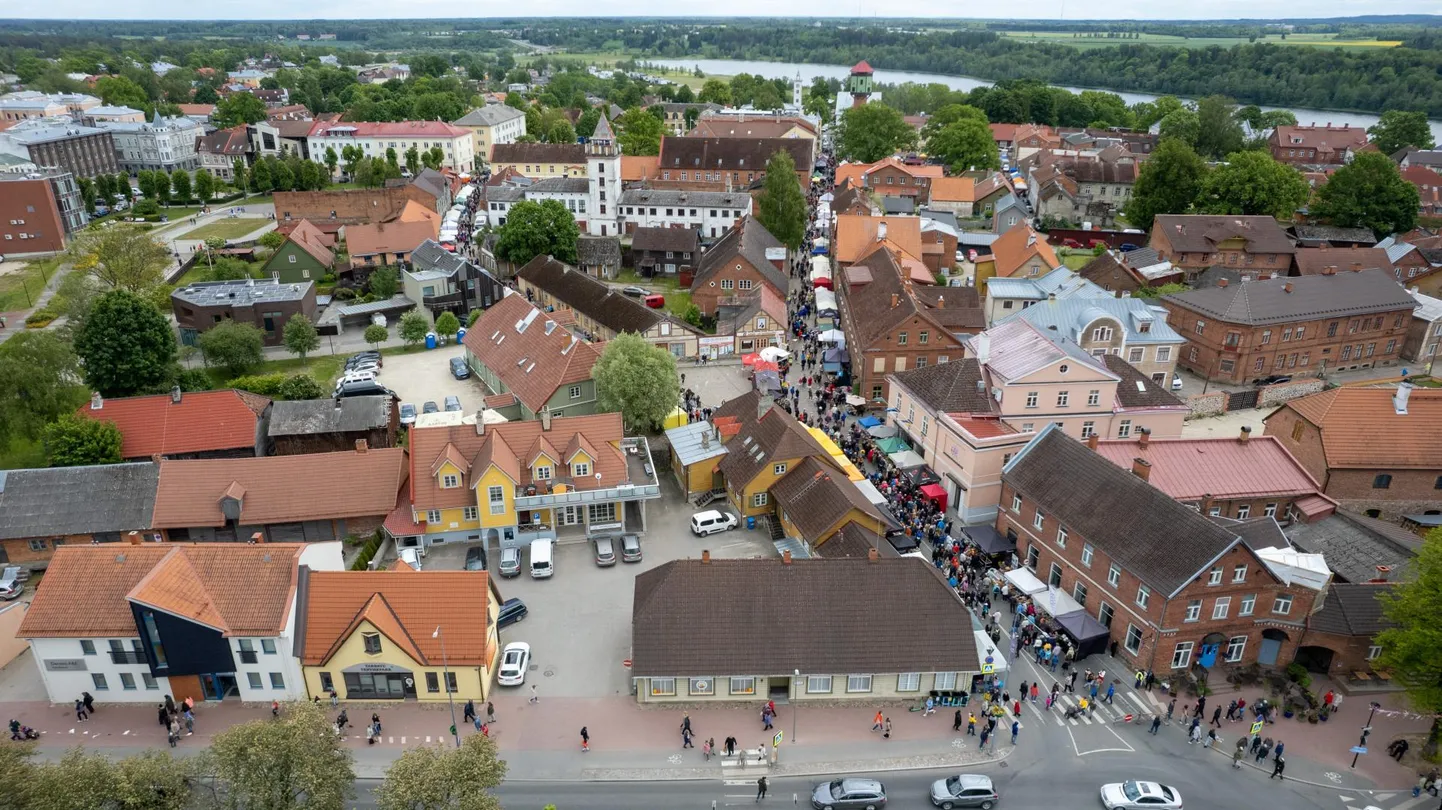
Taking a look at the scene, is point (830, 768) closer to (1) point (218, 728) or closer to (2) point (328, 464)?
(1) point (218, 728)

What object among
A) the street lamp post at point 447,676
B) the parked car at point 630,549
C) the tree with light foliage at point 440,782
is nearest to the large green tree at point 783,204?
the parked car at point 630,549

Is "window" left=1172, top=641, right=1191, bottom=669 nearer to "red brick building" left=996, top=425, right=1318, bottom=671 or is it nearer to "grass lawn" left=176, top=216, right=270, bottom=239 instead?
"red brick building" left=996, top=425, right=1318, bottom=671

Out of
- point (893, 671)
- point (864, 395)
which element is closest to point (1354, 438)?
point (864, 395)

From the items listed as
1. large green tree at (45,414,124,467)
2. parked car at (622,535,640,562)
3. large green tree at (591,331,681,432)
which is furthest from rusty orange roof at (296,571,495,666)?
large green tree at (45,414,124,467)

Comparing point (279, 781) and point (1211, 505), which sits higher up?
point (279, 781)

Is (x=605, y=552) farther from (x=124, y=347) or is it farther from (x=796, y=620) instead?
(x=124, y=347)

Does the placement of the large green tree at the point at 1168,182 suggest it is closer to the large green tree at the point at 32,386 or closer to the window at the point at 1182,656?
the window at the point at 1182,656
